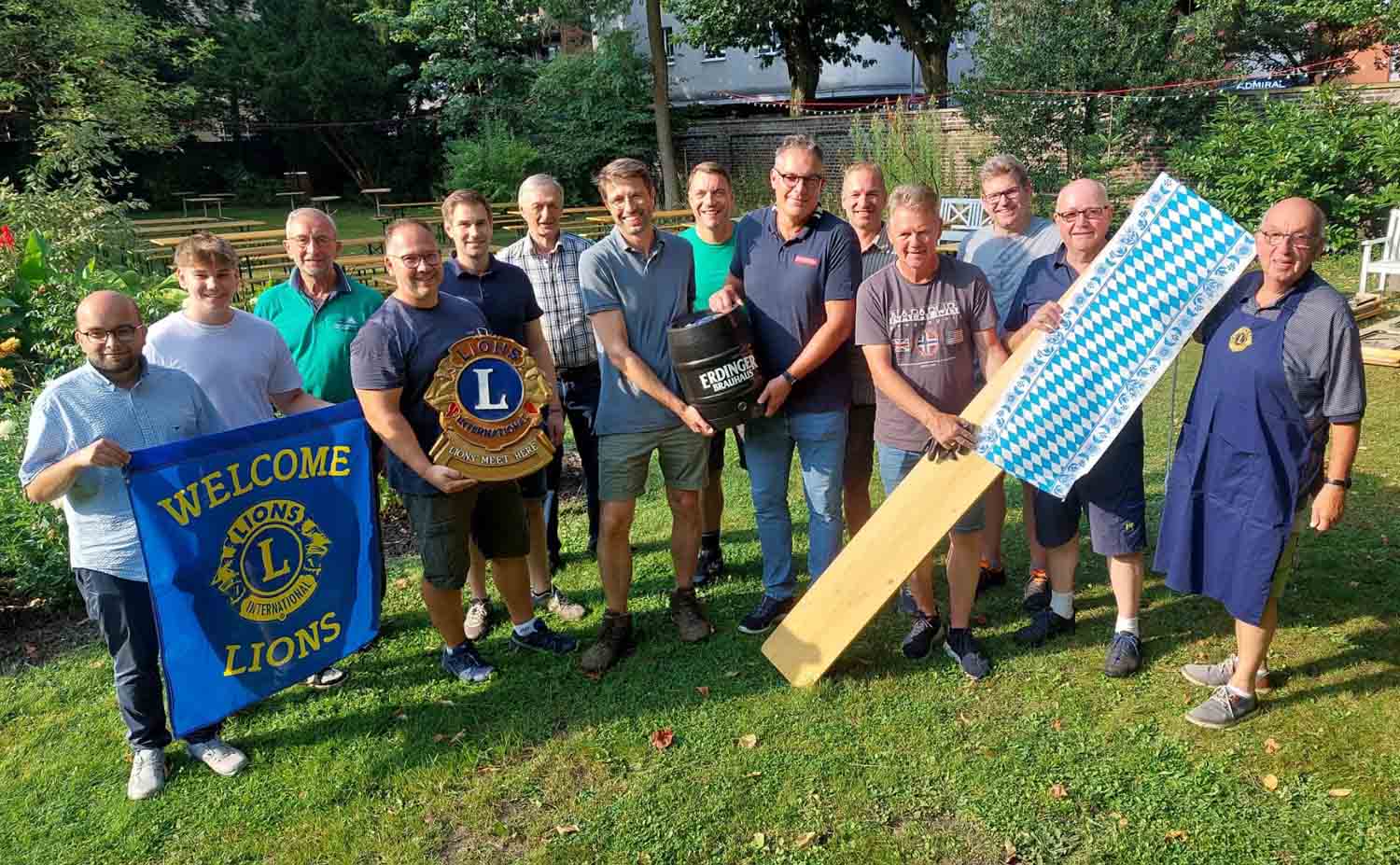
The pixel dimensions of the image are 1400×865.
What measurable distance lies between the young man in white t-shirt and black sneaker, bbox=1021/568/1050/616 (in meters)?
3.58

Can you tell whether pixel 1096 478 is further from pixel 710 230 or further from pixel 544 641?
pixel 544 641

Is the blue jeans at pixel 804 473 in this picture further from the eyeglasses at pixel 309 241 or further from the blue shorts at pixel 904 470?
the eyeglasses at pixel 309 241

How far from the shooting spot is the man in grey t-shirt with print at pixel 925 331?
398 cm

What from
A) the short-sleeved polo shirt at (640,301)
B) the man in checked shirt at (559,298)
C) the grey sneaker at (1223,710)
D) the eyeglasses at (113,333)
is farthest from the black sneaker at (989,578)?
the eyeglasses at (113,333)

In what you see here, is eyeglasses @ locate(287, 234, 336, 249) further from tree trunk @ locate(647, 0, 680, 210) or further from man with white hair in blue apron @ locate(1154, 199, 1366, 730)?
tree trunk @ locate(647, 0, 680, 210)

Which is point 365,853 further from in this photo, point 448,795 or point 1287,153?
point 1287,153

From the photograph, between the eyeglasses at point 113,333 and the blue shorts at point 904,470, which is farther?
the blue shorts at point 904,470

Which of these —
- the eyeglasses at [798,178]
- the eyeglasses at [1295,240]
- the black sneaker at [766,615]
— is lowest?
the black sneaker at [766,615]

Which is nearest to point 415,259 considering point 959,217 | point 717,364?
point 717,364

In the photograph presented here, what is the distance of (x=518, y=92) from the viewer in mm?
26359

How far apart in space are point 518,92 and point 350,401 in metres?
24.2

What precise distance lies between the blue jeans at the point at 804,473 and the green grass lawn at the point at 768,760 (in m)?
0.54

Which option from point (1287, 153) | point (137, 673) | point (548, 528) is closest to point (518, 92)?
point (1287, 153)

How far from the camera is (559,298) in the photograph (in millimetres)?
Answer: 5254
